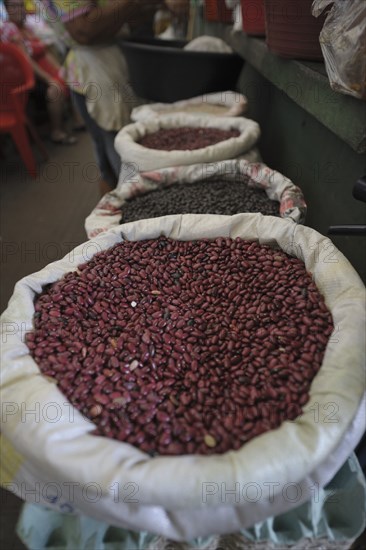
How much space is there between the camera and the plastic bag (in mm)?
881

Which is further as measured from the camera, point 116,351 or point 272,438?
point 116,351

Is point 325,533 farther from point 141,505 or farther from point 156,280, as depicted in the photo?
point 156,280

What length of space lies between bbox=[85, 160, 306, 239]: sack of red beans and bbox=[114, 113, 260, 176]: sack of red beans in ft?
0.18

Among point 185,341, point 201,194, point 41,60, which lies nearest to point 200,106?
point 201,194

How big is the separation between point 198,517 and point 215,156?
1.27 m

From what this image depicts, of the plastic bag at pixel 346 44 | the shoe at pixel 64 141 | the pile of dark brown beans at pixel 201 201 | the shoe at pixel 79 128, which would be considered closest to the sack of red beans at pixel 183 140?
the pile of dark brown beans at pixel 201 201

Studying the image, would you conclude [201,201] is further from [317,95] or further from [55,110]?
[55,110]

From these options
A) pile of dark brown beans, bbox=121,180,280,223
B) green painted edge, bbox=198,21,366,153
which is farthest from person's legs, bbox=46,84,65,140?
pile of dark brown beans, bbox=121,180,280,223

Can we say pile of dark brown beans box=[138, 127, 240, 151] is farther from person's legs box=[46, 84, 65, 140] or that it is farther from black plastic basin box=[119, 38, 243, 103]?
person's legs box=[46, 84, 65, 140]

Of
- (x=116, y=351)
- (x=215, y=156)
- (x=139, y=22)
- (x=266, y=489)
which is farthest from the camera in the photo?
(x=139, y=22)

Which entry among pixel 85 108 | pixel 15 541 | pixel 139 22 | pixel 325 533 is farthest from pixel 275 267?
pixel 139 22

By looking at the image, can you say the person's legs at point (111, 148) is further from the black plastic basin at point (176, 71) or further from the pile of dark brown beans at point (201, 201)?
the pile of dark brown beans at point (201, 201)

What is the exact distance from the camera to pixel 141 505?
624 millimetres

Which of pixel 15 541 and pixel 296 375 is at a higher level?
pixel 296 375
